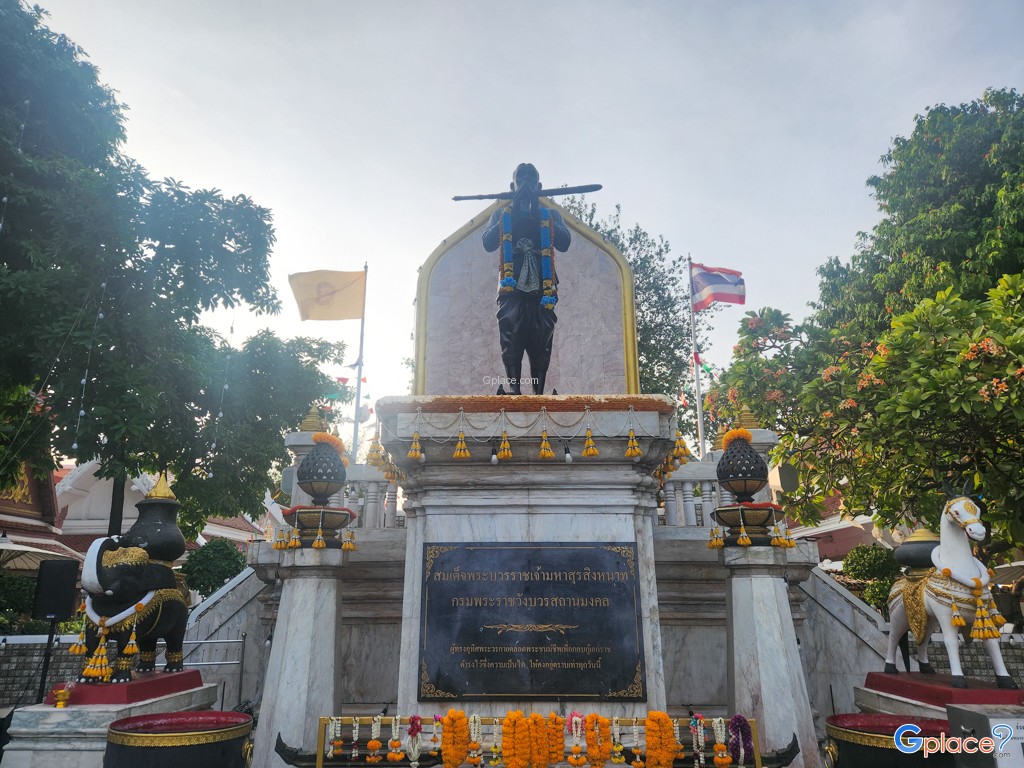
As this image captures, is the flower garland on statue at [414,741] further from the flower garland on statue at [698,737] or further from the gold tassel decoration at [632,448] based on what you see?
the gold tassel decoration at [632,448]

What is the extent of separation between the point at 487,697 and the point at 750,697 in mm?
2720

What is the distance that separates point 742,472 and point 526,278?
3702mm

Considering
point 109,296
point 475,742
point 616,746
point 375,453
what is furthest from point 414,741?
point 109,296

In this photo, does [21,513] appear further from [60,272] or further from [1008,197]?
[1008,197]

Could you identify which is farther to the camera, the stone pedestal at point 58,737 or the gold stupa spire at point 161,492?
the gold stupa spire at point 161,492

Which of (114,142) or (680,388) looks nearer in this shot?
(114,142)

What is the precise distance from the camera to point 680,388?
25.0 meters

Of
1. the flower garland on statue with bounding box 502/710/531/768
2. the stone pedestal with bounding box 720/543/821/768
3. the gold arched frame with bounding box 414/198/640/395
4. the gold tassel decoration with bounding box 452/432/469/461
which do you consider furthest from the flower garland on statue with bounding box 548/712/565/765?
the gold arched frame with bounding box 414/198/640/395

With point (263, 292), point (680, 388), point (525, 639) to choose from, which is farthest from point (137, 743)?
point (680, 388)

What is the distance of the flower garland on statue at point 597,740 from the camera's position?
17.5 feet

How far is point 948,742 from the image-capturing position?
5461 millimetres

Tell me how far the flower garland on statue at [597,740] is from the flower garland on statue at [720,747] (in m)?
0.96

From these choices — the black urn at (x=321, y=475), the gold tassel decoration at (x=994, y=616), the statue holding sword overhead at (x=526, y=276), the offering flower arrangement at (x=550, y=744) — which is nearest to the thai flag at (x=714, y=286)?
the statue holding sword overhead at (x=526, y=276)

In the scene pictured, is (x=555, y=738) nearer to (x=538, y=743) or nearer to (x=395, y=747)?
(x=538, y=743)
